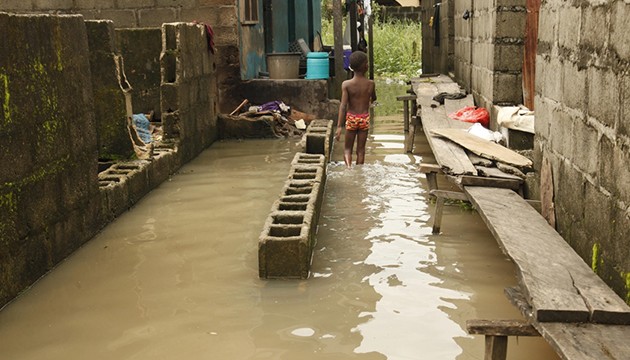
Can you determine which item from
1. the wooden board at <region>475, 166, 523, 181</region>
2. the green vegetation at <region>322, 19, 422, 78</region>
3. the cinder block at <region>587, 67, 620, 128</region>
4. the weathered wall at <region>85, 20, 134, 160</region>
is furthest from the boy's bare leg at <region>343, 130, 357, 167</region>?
the green vegetation at <region>322, 19, 422, 78</region>

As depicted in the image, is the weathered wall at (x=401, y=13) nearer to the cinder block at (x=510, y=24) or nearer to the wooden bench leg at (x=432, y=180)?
the cinder block at (x=510, y=24)

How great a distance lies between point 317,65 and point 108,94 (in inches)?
246

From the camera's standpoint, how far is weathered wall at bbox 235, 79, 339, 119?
12750mm

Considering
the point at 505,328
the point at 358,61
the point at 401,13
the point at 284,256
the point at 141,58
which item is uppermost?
the point at 401,13

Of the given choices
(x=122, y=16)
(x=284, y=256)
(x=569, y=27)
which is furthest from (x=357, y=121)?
(x=122, y=16)

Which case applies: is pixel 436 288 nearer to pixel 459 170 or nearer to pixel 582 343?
pixel 459 170

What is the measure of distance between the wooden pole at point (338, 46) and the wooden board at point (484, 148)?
665cm

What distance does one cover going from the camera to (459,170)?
226 inches

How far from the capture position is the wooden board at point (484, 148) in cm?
602

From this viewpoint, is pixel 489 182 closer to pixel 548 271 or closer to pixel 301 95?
pixel 548 271

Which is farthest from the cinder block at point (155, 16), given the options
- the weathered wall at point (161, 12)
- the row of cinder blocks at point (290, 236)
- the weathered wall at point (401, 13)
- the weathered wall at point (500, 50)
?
the weathered wall at point (401, 13)

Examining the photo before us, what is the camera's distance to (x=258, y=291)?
498cm

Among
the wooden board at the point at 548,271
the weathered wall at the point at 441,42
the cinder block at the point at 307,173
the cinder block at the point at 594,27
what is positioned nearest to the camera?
the wooden board at the point at 548,271

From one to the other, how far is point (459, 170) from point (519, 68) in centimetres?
244
